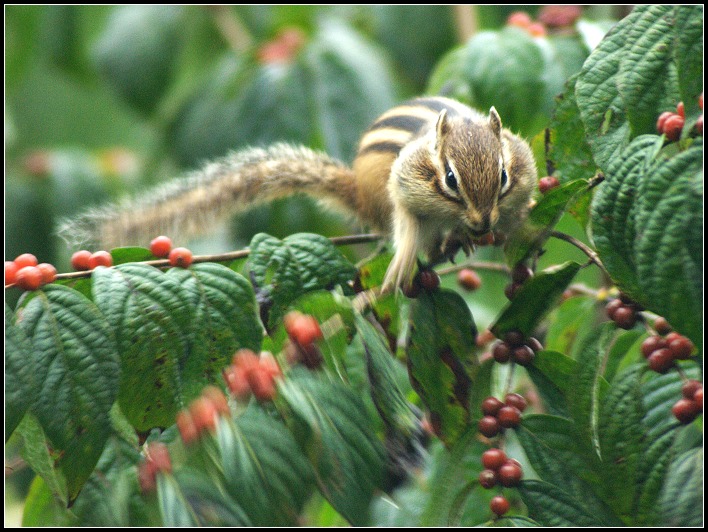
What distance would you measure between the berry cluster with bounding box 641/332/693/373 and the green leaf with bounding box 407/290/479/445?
0.27 metres

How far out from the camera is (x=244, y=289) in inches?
47.8

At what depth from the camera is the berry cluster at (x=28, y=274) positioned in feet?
3.82

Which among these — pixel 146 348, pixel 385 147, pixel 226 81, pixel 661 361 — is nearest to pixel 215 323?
pixel 146 348

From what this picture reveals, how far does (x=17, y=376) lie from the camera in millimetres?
1049

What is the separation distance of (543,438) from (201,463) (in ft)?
1.74

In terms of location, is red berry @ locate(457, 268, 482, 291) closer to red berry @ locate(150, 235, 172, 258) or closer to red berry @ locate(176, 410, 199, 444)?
red berry @ locate(150, 235, 172, 258)

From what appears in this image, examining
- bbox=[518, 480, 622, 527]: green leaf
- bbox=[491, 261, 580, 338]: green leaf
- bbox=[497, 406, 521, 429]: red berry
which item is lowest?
bbox=[518, 480, 622, 527]: green leaf

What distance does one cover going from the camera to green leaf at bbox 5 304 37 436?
102 centimetres

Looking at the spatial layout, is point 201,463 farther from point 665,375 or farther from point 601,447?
point 665,375

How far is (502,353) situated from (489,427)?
119 mm

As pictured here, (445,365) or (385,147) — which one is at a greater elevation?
(385,147)

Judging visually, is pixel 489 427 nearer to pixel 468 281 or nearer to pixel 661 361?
pixel 661 361

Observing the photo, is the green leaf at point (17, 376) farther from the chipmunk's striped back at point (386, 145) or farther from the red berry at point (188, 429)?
the chipmunk's striped back at point (386, 145)

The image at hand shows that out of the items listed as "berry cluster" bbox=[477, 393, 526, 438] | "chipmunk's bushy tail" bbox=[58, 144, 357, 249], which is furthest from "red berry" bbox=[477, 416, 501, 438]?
"chipmunk's bushy tail" bbox=[58, 144, 357, 249]
